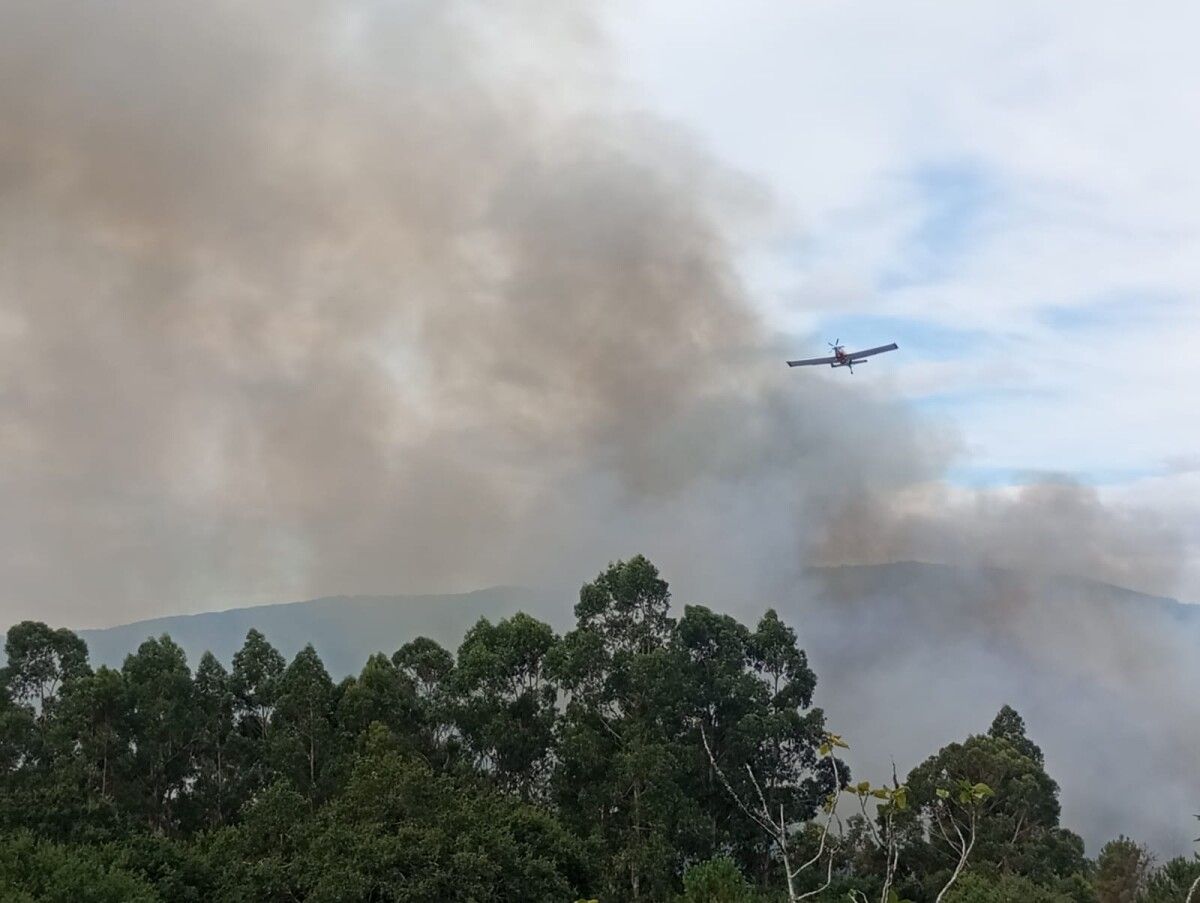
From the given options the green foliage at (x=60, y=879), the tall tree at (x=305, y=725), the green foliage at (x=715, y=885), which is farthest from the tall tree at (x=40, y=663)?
the green foliage at (x=715, y=885)

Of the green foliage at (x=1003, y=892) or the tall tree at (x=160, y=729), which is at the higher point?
the tall tree at (x=160, y=729)

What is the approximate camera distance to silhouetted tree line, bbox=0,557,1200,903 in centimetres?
4216

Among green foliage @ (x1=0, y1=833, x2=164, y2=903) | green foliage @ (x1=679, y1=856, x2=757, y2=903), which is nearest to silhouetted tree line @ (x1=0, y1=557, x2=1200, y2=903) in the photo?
green foliage @ (x1=679, y1=856, x2=757, y2=903)

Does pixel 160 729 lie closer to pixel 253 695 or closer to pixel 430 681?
pixel 253 695

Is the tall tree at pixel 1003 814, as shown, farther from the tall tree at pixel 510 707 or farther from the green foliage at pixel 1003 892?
the tall tree at pixel 510 707

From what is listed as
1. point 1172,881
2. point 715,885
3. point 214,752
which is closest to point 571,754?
point 715,885

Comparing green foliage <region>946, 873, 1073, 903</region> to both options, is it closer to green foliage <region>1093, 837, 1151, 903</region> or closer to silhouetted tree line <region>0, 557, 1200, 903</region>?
silhouetted tree line <region>0, 557, 1200, 903</region>

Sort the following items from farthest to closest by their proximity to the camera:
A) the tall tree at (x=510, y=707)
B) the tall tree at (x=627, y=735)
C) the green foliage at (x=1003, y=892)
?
the tall tree at (x=510, y=707) → the tall tree at (x=627, y=735) → the green foliage at (x=1003, y=892)

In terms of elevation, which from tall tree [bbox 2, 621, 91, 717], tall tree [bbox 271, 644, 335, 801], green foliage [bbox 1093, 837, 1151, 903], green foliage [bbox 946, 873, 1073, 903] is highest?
tall tree [bbox 2, 621, 91, 717]

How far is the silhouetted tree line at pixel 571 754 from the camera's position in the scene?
42156mm

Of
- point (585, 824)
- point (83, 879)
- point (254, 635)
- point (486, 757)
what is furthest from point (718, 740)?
point (83, 879)

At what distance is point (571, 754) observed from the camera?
150 feet

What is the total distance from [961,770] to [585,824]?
18.7 m

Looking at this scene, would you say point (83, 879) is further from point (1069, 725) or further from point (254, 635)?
point (1069, 725)
